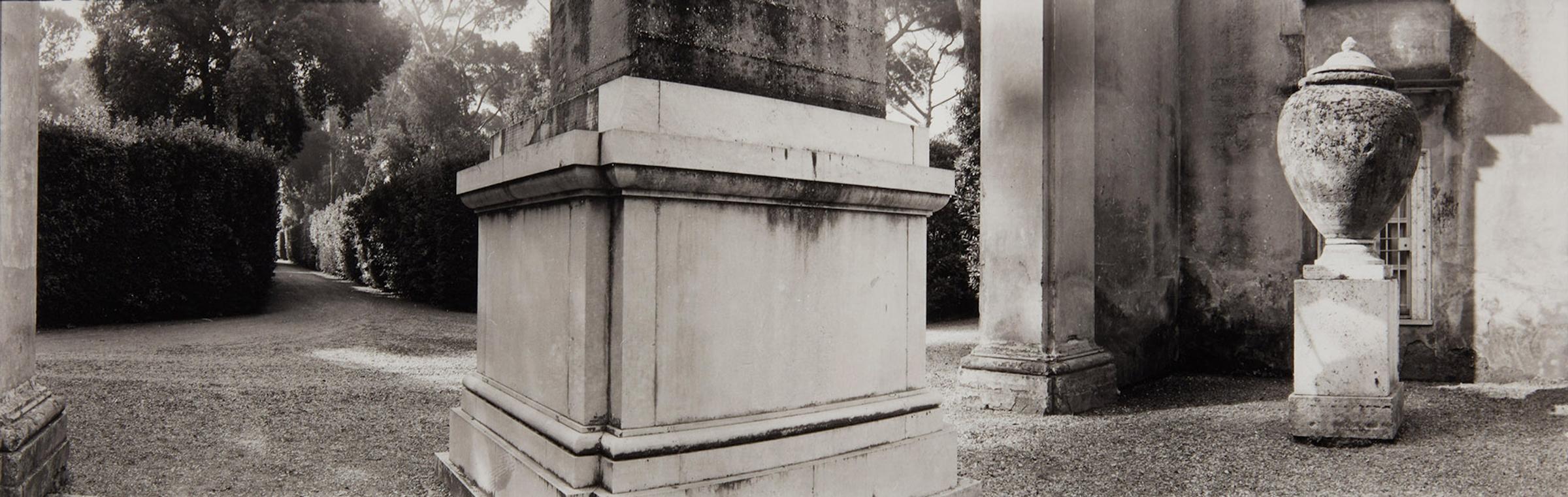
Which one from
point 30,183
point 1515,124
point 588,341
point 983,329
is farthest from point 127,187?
point 1515,124

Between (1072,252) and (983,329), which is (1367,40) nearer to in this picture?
(1072,252)

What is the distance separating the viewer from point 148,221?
425 inches

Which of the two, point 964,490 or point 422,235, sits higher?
point 422,235

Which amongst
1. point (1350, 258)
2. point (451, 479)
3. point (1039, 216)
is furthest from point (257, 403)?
point (1350, 258)

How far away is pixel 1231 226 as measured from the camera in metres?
8.19

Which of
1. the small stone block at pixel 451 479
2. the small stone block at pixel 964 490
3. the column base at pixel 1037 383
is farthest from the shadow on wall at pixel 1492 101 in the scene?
the small stone block at pixel 451 479

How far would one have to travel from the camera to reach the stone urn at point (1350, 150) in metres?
5.07

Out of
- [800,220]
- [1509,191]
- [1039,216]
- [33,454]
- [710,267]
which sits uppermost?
[1509,191]

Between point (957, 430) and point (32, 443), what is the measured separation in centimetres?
451

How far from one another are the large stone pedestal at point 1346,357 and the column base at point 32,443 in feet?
20.5

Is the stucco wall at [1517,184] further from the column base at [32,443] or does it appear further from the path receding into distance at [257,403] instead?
the column base at [32,443]

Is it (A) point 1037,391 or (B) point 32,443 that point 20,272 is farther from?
(A) point 1037,391

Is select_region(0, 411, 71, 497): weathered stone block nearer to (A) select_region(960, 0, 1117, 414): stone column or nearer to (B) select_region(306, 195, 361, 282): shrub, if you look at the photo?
(A) select_region(960, 0, 1117, 414): stone column

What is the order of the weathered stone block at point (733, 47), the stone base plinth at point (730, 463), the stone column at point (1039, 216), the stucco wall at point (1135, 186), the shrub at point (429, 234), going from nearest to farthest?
the stone base plinth at point (730, 463)
the weathered stone block at point (733, 47)
the stone column at point (1039, 216)
the stucco wall at point (1135, 186)
the shrub at point (429, 234)
